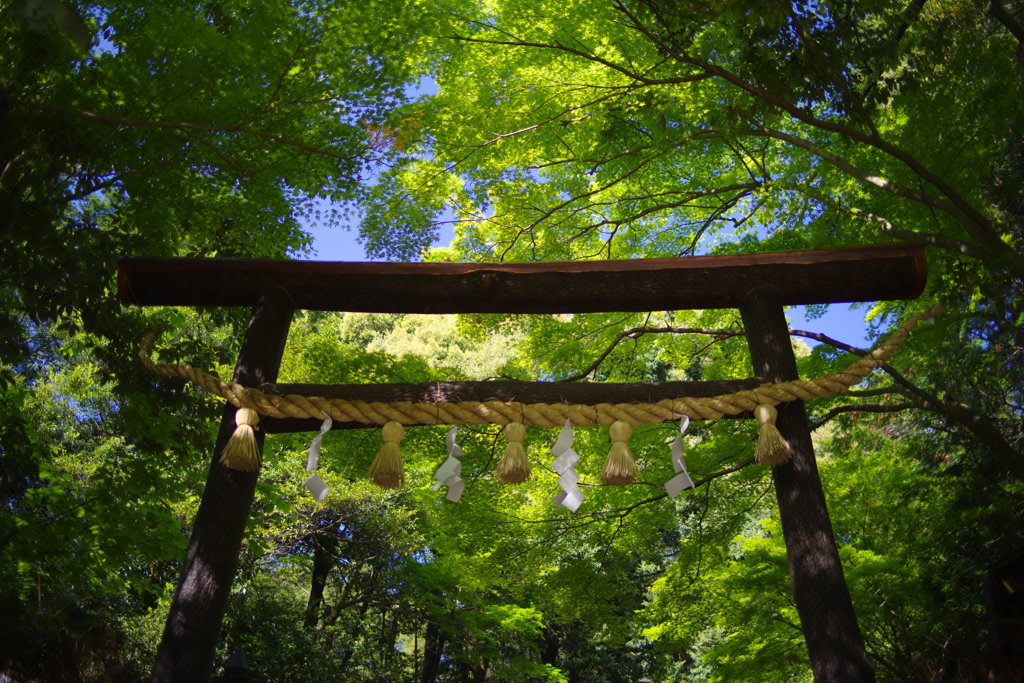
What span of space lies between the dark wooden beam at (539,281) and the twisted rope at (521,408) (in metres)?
0.34

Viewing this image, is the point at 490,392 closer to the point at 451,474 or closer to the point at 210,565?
the point at 451,474

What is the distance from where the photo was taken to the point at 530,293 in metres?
2.91

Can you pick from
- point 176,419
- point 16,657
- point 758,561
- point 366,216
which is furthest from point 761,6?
point 16,657

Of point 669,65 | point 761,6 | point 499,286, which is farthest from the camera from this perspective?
point 669,65

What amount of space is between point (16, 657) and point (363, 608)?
5.45m

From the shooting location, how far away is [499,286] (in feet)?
9.44

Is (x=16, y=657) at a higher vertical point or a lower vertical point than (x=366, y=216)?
lower

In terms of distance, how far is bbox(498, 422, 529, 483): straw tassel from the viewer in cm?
263

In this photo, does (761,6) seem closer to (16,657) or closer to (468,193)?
(468,193)

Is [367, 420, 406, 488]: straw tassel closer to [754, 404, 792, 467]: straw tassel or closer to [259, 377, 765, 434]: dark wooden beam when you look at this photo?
[259, 377, 765, 434]: dark wooden beam

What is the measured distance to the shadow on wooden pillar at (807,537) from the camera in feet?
7.61

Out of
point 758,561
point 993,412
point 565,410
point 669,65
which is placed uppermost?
point 669,65

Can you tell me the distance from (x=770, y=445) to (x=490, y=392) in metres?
0.94

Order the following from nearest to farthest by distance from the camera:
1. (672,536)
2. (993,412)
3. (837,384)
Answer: (837,384) → (993,412) → (672,536)
